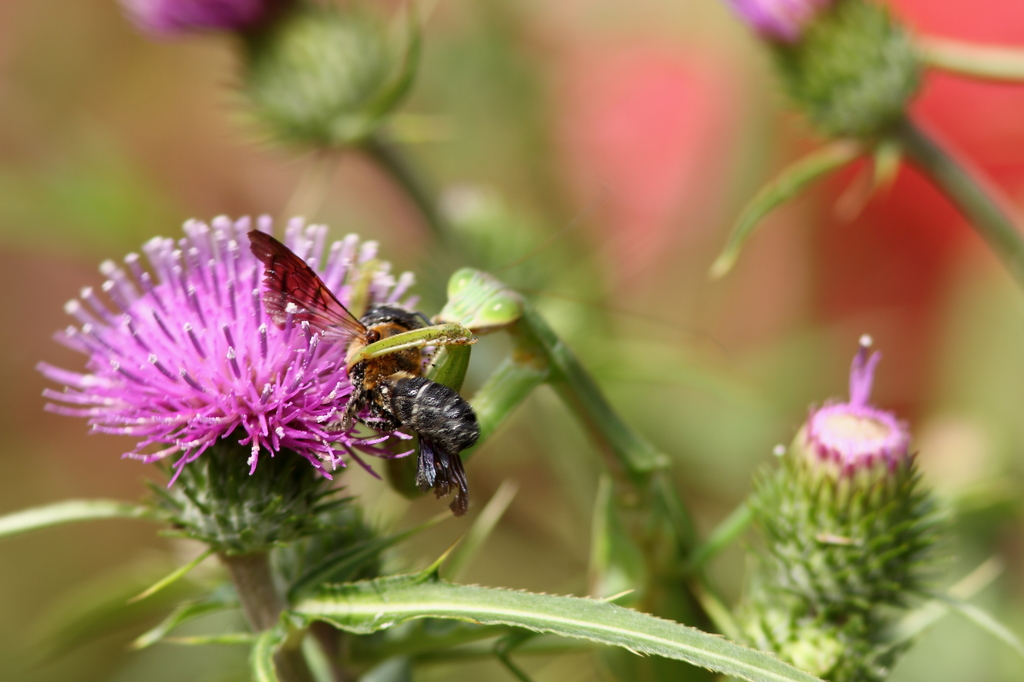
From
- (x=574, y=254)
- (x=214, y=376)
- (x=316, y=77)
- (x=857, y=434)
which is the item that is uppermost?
(x=574, y=254)

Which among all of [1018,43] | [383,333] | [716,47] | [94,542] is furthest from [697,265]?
[94,542]

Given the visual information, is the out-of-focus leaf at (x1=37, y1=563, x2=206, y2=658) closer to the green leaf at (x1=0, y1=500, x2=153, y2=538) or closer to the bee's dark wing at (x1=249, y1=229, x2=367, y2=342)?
the green leaf at (x1=0, y1=500, x2=153, y2=538)

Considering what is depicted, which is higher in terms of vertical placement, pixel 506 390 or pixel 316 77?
pixel 316 77

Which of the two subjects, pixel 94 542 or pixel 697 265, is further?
pixel 94 542

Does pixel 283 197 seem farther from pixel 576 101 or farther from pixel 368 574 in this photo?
pixel 368 574

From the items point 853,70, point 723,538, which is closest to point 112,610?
point 723,538

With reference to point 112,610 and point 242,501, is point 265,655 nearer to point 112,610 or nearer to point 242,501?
point 242,501
